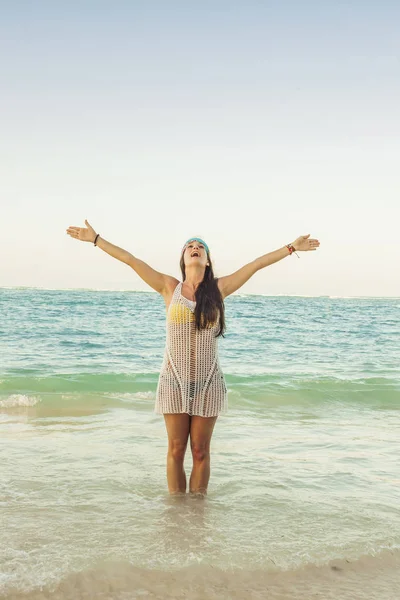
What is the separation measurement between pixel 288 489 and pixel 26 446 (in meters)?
3.18

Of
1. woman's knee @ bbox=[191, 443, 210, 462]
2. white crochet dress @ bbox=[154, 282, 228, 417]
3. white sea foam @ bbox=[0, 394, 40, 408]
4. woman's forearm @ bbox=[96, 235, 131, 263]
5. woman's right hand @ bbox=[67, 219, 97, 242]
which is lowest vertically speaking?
white sea foam @ bbox=[0, 394, 40, 408]

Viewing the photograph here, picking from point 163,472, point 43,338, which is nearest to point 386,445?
point 163,472

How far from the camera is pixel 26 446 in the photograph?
7.24 metres

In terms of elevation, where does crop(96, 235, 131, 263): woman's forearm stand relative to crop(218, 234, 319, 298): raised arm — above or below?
above

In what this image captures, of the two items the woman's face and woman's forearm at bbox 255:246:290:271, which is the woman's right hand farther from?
woman's forearm at bbox 255:246:290:271

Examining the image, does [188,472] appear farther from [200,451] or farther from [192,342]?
[192,342]

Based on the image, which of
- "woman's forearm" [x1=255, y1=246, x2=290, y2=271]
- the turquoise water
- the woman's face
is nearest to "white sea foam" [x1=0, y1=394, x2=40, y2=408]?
the turquoise water

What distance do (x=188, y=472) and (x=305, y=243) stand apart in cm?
264

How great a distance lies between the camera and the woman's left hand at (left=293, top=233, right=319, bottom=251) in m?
5.35

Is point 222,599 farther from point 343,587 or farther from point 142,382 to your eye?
point 142,382

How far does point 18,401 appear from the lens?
10.5 m

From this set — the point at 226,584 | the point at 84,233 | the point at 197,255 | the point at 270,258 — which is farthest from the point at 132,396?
the point at 226,584

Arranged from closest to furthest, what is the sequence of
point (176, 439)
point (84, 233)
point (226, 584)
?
point (226, 584) < point (176, 439) < point (84, 233)

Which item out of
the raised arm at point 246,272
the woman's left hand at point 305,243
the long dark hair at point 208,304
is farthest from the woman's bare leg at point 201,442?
the woman's left hand at point 305,243
